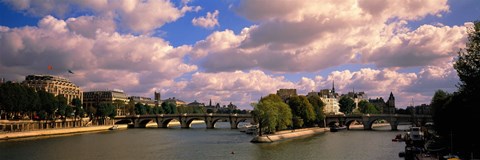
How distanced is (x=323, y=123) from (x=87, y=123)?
71.6 meters

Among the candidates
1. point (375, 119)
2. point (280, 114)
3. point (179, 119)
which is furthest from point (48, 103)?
point (375, 119)

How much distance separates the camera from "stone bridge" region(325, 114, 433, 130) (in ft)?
411

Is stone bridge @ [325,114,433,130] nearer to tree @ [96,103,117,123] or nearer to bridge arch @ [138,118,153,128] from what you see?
bridge arch @ [138,118,153,128]

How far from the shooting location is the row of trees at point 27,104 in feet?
335

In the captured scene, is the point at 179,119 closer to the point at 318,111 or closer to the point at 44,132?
the point at 318,111

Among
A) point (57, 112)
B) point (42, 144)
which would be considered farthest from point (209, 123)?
point (42, 144)

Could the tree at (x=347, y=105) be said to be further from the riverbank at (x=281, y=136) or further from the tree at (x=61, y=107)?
the tree at (x=61, y=107)

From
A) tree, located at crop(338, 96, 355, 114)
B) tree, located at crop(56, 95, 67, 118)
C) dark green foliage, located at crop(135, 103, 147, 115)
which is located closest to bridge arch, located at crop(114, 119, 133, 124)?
dark green foliage, located at crop(135, 103, 147, 115)

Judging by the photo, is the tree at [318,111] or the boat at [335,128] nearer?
the boat at [335,128]

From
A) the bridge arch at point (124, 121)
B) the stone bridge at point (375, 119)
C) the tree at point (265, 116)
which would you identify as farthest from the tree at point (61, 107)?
the stone bridge at point (375, 119)

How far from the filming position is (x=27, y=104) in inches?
4213

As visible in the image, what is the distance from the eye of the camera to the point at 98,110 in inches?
5910

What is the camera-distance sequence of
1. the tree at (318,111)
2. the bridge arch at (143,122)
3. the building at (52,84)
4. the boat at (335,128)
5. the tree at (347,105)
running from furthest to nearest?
1. the tree at (347,105)
2. the building at (52,84)
3. the bridge arch at (143,122)
4. the tree at (318,111)
5. the boat at (335,128)

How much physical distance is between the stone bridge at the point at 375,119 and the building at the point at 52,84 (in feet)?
320
